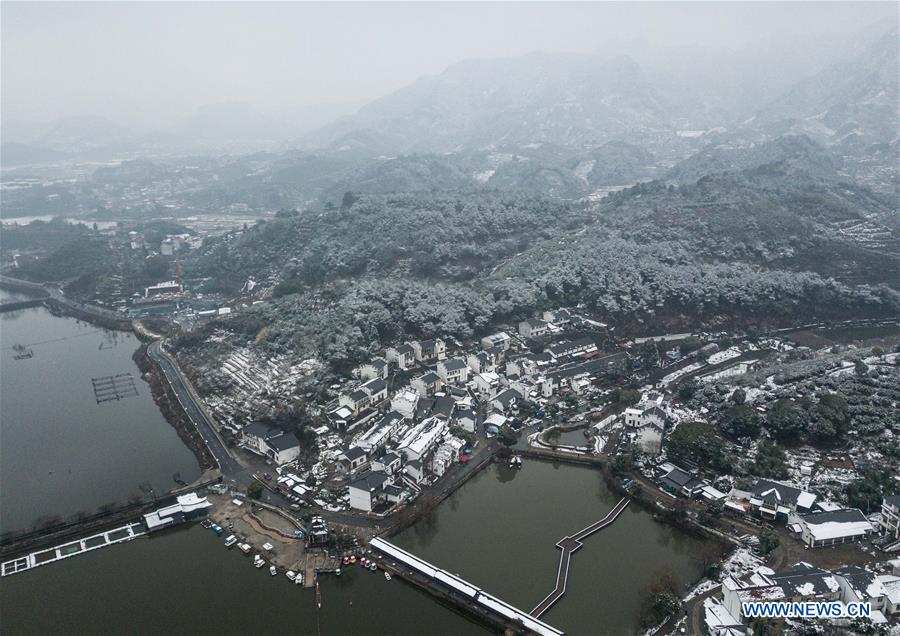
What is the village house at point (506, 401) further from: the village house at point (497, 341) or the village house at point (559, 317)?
the village house at point (559, 317)

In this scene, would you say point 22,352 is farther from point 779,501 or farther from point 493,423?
point 779,501

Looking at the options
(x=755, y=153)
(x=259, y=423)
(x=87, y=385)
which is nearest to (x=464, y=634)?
(x=259, y=423)

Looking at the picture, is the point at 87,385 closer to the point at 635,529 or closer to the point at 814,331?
the point at 635,529

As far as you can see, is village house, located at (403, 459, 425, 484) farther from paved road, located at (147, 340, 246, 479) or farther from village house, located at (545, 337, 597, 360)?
village house, located at (545, 337, 597, 360)

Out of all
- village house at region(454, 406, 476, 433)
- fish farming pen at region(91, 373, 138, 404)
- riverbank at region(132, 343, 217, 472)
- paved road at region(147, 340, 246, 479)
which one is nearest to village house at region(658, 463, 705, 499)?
village house at region(454, 406, 476, 433)

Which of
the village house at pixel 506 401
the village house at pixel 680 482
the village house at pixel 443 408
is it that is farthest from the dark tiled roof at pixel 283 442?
the village house at pixel 680 482

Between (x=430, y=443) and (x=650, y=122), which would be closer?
(x=430, y=443)
